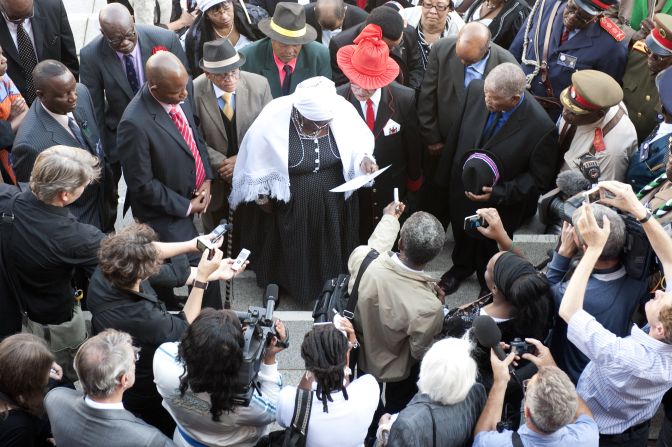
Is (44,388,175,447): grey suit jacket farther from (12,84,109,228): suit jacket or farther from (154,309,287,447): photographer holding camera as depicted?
(12,84,109,228): suit jacket

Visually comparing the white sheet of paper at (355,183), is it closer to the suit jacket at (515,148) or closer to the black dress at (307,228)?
the black dress at (307,228)

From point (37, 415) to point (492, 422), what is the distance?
2.10 m

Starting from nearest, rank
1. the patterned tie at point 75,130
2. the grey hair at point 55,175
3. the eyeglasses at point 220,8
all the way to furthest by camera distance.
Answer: the grey hair at point 55,175 < the patterned tie at point 75,130 < the eyeglasses at point 220,8

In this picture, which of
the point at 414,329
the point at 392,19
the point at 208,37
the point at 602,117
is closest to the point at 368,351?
the point at 414,329

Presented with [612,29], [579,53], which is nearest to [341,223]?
[579,53]

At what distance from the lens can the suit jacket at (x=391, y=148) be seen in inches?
234

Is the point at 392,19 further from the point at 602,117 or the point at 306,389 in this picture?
the point at 306,389

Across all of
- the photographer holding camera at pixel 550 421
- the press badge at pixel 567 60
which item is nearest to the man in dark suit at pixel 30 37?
the press badge at pixel 567 60

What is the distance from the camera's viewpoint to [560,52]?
6359 millimetres

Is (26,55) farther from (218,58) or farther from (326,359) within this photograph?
Answer: (326,359)

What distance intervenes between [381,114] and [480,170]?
908 millimetres

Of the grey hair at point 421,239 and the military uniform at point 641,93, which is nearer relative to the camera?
the grey hair at point 421,239

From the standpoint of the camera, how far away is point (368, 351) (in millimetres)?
4316

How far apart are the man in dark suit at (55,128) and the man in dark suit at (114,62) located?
0.83 meters
